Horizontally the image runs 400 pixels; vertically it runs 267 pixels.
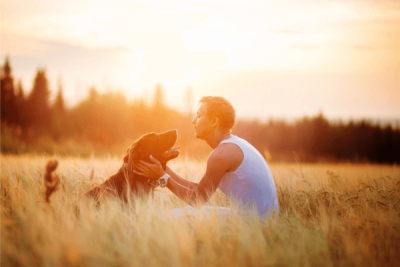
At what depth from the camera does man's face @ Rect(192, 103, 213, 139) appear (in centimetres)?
357

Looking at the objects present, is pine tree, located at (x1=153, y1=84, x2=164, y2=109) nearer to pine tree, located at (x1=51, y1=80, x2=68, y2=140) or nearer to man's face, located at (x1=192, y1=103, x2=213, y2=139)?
pine tree, located at (x1=51, y1=80, x2=68, y2=140)

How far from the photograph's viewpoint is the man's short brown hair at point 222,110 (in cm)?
352

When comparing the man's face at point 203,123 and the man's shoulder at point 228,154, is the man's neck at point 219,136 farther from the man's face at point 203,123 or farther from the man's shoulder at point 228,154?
the man's shoulder at point 228,154

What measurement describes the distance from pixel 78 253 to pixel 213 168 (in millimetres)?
1689

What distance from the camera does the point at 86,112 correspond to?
34.4 m

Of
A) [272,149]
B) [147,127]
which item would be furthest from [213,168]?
[147,127]

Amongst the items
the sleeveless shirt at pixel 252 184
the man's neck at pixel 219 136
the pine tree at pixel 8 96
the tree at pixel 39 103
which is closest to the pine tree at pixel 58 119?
the tree at pixel 39 103

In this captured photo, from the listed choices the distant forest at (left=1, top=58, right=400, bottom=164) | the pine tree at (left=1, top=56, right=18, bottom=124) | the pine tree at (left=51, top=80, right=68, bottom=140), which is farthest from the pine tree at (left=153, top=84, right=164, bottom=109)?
the pine tree at (left=1, top=56, right=18, bottom=124)

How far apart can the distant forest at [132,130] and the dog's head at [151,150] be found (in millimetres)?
2009

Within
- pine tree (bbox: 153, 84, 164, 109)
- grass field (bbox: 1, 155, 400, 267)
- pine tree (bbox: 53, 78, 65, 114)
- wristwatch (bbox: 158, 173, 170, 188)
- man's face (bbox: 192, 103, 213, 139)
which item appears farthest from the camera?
pine tree (bbox: 53, 78, 65, 114)

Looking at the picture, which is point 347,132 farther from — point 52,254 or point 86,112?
point 86,112

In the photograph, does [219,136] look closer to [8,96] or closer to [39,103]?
[39,103]

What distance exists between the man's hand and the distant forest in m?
2.34

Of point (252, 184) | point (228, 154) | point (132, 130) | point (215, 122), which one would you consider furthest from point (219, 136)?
point (132, 130)
